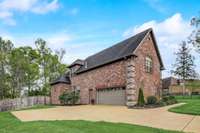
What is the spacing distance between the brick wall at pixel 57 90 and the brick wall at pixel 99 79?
1.49m

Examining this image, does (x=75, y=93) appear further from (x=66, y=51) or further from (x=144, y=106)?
(x=66, y=51)

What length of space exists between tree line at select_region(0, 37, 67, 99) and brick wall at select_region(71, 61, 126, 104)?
404 inches

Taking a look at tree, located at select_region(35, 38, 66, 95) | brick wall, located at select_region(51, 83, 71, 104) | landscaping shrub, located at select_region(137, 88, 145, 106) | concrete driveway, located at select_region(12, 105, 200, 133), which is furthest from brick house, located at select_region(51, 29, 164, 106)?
tree, located at select_region(35, 38, 66, 95)

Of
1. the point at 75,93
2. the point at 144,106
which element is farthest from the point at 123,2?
the point at 75,93

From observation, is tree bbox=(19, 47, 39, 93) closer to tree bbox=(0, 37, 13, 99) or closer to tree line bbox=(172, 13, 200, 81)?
tree bbox=(0, 37, 13, 99)

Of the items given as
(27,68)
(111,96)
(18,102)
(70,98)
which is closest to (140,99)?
(111,96)

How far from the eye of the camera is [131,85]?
20.6 metres

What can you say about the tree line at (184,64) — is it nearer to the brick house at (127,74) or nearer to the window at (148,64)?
the brick house at (127,74)

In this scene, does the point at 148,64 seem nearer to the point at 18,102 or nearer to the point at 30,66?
the point at 18,102

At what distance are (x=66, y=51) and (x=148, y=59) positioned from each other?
86.5ft

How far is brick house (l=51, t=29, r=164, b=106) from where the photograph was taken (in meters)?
21.1

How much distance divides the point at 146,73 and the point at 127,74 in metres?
2.71

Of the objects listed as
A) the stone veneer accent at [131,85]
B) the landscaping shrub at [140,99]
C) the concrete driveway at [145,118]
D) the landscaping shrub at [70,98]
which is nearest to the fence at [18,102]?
the landscaping shrub at [70,98]

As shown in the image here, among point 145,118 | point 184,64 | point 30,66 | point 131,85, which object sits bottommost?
point 145,118
